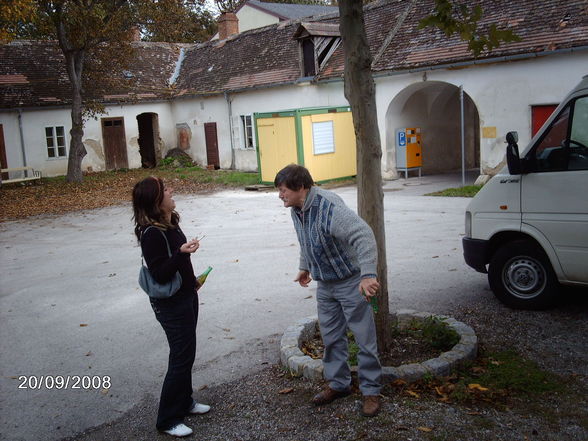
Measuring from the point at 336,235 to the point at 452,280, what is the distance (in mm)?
4135

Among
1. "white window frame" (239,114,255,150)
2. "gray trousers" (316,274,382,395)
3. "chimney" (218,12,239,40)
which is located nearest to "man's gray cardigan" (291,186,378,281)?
"gray trousers" (316,274,382,395)

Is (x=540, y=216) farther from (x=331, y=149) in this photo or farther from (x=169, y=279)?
(x=331, y=149)

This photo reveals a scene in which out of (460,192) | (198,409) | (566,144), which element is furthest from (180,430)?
(460,192)

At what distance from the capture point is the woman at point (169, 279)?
161 inches

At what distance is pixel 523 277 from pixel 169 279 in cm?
393

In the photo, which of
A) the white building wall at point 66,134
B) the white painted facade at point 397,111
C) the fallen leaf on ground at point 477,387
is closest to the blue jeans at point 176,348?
the fallen leaf on ground at point 477,387

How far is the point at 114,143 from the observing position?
30141 mm

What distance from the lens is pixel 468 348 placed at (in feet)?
16.3

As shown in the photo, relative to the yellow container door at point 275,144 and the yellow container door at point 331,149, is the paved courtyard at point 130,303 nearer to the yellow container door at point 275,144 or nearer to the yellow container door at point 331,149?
the yellow container door at point 275,144

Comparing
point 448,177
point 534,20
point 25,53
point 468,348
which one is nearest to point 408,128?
point 448,177

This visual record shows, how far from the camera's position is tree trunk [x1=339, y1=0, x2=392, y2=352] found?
493 cm

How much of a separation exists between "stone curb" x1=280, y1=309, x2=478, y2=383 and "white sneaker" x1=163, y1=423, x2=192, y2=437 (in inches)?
42.5

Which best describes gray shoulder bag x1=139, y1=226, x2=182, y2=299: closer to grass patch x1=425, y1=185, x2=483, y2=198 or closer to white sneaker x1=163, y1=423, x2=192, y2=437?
white sneaker x1=163, y1=423, x2=192, y2=437

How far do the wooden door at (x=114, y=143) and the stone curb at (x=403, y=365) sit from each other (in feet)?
85.3
